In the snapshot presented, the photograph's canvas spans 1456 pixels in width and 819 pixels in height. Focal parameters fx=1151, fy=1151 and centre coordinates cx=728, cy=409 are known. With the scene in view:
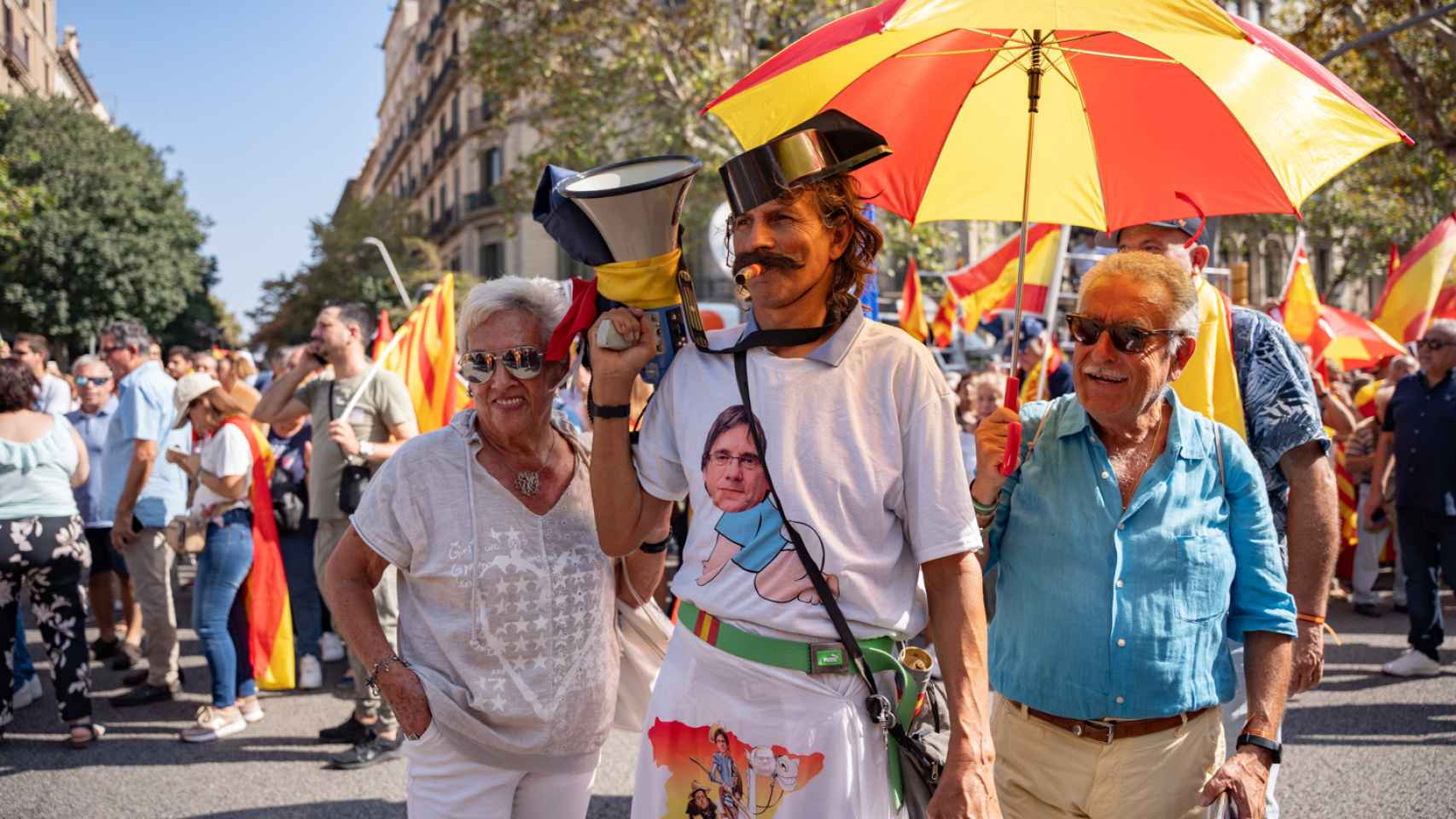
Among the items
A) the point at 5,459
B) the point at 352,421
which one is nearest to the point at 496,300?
the point at 352,421

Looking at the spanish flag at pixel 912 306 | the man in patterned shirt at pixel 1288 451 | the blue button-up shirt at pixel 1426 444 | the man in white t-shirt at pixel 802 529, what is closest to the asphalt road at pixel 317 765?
the blue button-up shirt at pixel 1426 444

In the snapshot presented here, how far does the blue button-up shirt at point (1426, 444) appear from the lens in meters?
6.75

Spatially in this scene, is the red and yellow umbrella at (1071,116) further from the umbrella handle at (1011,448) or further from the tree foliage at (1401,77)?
the tree foliage at (1401,77)

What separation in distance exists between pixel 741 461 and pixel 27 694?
6333mm

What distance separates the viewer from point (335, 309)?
5.96 meters

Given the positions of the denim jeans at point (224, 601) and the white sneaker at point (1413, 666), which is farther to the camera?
the white sneaker at point (1413, 666)

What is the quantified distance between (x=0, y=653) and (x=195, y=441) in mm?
1472

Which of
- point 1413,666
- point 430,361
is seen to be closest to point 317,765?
point 430,361

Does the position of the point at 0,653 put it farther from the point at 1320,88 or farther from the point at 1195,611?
the point at 1320,88

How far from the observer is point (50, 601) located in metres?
5.83

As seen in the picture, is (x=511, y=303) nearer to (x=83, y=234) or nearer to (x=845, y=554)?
(x=845, y=554)

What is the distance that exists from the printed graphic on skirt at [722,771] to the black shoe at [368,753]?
3.79m

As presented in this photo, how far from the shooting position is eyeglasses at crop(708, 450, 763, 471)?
1.96 m

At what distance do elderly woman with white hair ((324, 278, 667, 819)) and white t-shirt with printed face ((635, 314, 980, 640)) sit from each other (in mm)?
695
